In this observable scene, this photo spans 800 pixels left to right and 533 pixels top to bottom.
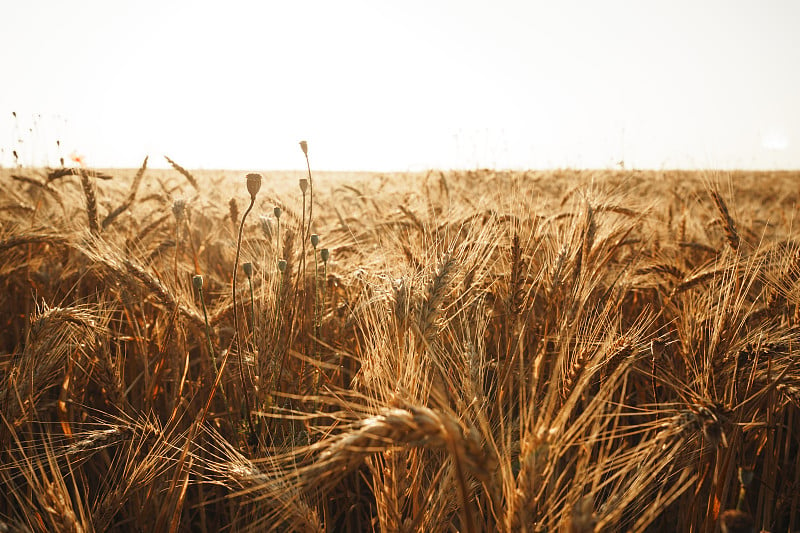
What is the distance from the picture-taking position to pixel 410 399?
2.74ft

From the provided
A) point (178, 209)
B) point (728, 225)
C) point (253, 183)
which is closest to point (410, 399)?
point (253, 183)

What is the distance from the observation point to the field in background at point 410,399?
0.77 m

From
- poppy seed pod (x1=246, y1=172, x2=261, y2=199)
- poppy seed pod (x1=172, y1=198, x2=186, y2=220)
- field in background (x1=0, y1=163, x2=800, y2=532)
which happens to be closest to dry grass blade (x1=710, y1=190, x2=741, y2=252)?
field in background (x1=0, y1=163, x2=800, y2=532)

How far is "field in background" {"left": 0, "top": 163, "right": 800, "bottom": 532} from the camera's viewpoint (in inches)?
30.2

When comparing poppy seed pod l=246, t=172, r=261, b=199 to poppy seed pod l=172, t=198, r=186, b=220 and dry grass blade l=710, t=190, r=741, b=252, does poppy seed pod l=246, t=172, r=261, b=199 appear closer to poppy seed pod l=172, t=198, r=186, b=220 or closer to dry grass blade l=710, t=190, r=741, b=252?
poppy seed pod l=172, t=198, r=186, b=220

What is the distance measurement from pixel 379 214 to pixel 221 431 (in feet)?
6.77

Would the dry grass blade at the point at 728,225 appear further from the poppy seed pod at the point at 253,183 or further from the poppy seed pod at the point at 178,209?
the poppy seed pod at the point at 178,209

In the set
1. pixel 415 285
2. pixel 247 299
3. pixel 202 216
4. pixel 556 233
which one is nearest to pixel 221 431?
pixel 247 299

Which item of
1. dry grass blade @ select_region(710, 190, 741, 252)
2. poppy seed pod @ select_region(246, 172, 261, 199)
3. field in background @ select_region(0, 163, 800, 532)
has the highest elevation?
poppy seed pod @ select_region(246, 172, 261, 199)

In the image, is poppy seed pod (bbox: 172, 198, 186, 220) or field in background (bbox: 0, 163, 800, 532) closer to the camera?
field in background (bbox: 0, 163, 800, 532)

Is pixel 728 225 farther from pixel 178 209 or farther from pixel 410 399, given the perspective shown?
pixel 178 209

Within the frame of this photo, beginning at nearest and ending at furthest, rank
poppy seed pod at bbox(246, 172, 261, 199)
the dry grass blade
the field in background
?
the field in background < poppy seed pod at bbox(246, 172, 261, 199) < the dry grass blade

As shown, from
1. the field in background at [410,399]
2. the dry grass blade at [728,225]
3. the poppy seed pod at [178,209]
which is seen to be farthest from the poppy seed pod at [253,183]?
the dry grass blade at [728,225]

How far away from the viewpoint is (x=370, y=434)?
587 millimetres
